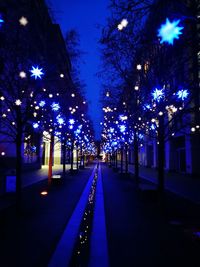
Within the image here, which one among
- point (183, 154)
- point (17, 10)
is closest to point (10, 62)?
point (17, 10)

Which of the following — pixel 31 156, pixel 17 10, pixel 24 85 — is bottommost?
pixel 31 156

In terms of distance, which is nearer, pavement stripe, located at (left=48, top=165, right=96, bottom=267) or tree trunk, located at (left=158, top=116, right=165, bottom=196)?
pavement stripe, located at (left=48, top=165, right=96, bottom=267)

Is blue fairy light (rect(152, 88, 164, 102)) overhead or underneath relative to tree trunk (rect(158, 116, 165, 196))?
overhead

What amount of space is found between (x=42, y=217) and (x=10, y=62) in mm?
6653

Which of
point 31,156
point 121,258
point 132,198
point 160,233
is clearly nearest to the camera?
point 121,258

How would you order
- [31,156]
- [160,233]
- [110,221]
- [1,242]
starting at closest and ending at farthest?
[1,242], [160,233], [110,221], [31,156]

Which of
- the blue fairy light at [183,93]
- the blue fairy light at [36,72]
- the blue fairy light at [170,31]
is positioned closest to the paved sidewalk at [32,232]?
the blue fairy light at [170,31]

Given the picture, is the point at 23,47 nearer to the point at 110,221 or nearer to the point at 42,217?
the point at 42,217

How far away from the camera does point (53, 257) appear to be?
6.21 m

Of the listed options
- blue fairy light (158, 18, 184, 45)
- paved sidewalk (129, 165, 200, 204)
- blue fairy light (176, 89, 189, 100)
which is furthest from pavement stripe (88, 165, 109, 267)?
blue fairy light (176, 89, 189, 100)

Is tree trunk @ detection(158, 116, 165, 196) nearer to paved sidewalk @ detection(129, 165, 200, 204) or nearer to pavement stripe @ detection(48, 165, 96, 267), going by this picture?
paved sidewalk @ detection(129, 165, 200, 204)

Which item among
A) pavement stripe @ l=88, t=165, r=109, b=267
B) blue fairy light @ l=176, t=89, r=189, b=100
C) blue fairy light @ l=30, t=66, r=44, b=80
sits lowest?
pavement stripe @ l=88, t=165, r=109, b=267

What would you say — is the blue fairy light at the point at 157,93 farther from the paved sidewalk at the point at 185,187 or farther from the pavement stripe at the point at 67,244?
A: the pavement stripe at the point at 67,244

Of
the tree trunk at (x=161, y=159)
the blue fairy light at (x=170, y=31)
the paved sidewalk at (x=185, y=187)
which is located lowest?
the paved sidewalk at (x=185, y=187)
